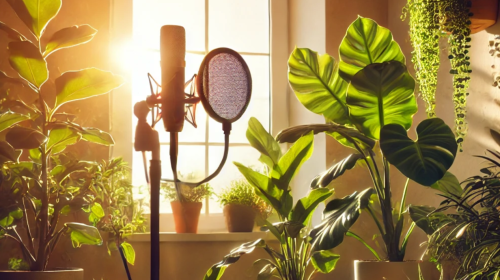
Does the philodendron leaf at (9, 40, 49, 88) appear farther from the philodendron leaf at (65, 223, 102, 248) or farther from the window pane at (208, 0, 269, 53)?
the window pane at (208, 0, 269, 53)

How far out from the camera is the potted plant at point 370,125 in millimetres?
1678

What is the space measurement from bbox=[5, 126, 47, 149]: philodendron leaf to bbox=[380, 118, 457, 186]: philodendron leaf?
3.36 feet

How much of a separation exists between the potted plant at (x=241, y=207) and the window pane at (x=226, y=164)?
0.16 m

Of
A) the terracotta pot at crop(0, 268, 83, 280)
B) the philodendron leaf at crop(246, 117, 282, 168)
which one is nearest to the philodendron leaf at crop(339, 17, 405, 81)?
the philodendron leaf at crop(246, 117, 282, 168)

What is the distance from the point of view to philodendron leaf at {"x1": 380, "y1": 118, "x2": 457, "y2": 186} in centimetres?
160

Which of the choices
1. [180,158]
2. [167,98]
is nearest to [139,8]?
[180,158]

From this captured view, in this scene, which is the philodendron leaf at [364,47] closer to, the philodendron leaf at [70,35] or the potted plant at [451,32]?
the potted plant at [451,32]

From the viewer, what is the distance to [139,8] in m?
2.74

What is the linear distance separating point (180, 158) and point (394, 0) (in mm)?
1323

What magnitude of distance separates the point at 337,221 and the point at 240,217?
2.61ft

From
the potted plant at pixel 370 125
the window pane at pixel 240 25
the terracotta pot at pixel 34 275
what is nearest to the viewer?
the terracotta pot at pixel 34 275

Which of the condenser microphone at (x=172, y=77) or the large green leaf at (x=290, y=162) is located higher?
the condenser microphone at (x=172, y=77)

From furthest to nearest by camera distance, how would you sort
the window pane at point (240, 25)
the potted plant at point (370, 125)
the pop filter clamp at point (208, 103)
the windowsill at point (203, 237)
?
the window pane at point (240, 25) → the windowsill at point (203, 237) → the potted plant at point (370, 125) → the pop filter clamp at point (208, 103)

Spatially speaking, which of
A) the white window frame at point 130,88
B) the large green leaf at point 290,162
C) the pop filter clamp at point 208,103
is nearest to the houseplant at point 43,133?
the white window frame at point 130,88
